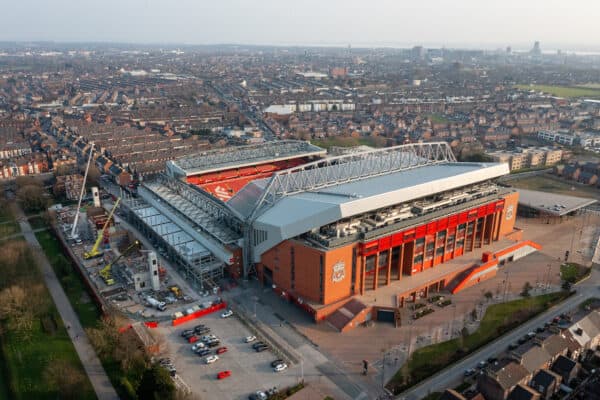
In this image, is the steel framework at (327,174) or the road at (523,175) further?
the road at (523,175)

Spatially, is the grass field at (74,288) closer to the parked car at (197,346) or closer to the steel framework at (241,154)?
the parked car at (197,346)

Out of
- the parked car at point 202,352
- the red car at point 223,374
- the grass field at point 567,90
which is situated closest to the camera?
the red car at point 223,374

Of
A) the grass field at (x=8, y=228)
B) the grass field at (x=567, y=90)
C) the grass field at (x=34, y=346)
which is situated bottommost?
the grass field at (x=8, y=228)

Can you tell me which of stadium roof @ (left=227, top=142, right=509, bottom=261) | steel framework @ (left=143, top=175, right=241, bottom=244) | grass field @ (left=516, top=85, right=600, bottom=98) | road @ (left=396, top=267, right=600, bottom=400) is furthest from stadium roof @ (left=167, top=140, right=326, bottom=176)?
grass field @ (left=516, top=85, right=600, bottom=98)

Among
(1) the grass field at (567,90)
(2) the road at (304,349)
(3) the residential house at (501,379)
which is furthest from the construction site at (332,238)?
(1) the grass field at (567,90)

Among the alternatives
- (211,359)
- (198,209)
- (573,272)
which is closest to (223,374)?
(211,359)

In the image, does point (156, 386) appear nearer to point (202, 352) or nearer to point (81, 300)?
point (202, 352)
